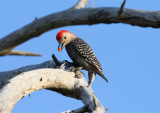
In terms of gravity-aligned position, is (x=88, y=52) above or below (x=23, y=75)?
above

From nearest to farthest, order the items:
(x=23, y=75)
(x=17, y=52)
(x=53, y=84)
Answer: (x=17, y=52), (x=23, y=75), (x=53, y=84)

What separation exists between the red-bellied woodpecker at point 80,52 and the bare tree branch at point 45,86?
45.6 inches

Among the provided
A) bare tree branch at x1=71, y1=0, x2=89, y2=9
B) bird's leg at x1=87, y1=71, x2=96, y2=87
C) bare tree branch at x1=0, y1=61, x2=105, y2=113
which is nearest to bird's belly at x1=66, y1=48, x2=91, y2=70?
bird's leg at x1=87, y1=71, x2=96, y2=87

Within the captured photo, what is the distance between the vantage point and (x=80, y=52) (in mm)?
9305

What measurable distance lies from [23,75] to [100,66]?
312 cm

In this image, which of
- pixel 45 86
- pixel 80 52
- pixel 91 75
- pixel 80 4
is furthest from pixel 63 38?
pixel 80 4

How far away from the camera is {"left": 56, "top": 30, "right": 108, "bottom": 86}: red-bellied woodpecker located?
29.4ft

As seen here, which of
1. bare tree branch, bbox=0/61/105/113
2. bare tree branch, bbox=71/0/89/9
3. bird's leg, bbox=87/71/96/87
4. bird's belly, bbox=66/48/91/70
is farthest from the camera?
bird's belly, bbox=66/48/91/70

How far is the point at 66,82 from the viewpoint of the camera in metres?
7.17

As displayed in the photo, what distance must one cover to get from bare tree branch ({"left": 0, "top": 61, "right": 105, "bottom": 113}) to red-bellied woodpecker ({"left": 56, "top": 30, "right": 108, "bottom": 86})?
116 centimetres

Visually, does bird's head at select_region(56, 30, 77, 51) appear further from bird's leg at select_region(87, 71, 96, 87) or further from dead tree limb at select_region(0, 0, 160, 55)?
dead tree limb at select_region(0, 0, 160, 55)

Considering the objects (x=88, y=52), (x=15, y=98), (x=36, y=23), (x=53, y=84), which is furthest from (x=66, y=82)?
(x=36, y=23)

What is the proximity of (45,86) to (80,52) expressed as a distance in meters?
2.56

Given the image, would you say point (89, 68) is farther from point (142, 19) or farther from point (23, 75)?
point (142, 19)
